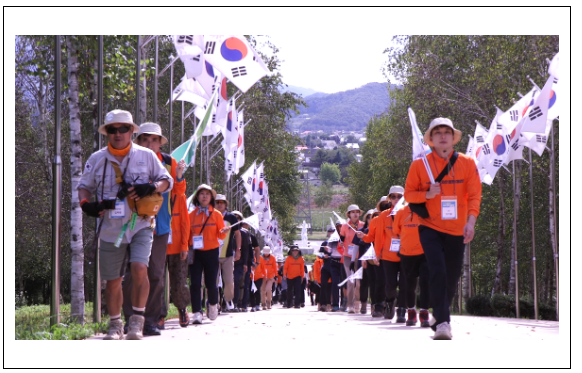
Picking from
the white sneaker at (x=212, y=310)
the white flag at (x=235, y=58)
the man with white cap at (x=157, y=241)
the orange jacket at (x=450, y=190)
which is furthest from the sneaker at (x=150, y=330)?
the white flag at (x=235, y=58)

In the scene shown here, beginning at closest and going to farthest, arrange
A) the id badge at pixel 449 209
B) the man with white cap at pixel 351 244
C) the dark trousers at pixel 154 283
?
the id badge at pixel 449 209, the dark trousers at pixel 154 283, the man with white cap at pixel 351 244

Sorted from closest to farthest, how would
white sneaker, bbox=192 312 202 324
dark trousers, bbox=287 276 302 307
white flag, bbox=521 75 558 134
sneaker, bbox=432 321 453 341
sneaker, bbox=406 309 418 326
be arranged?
1. sneaker, bbox=432 321 453 341
2. sneaker, bbox=406 309 418 326
3. white sneaker, bbox=192 312 202 324
4. white flag, bbox=521 75 558 134
5. dark trousers, bbox=287 276 302 307

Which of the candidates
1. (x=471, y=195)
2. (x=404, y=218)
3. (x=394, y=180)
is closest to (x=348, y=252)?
(x=404, y=218)

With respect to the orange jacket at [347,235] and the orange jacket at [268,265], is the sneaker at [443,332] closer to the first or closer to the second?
the orange jacket at [347,235]

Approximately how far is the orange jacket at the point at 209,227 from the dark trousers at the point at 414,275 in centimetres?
270

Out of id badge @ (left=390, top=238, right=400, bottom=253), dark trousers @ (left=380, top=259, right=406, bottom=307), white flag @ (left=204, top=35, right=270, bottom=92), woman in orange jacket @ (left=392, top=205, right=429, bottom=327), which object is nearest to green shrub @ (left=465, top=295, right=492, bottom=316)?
dark trousers @ (left=380, top=259, right=406, bottom=307)

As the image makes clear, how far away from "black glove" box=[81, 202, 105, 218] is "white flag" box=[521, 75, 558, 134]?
33.0 ft

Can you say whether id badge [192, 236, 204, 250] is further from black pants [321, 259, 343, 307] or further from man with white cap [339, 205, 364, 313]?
black pants [321, 259, 343, 307]

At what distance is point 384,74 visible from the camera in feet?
130

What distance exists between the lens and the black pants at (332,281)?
21.1 m

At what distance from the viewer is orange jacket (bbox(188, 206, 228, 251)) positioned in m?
12.1

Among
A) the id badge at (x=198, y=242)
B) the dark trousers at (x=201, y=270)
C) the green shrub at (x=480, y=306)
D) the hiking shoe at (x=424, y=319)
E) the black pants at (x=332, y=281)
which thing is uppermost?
the id badge at (x=198, y=242)

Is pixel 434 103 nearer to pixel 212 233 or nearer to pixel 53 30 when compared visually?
pixel 212 233

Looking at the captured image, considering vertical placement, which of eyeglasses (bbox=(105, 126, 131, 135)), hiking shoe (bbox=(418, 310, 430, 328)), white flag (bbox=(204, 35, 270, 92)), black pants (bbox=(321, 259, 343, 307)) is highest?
white flag (bbox=(204, 35, 270, 92))
